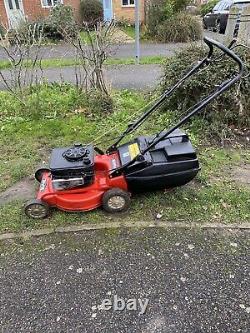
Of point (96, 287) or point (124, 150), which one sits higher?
point (124, 150)

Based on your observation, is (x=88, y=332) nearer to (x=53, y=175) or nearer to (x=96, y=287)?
(x=96, y=287)

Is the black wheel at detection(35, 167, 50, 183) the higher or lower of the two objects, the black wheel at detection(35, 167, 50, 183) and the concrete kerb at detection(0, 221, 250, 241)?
the higher

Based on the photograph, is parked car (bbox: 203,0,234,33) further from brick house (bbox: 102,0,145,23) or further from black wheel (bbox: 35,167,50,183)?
black wheel (bbox: 35,167,50,183)

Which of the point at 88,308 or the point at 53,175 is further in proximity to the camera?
the point at 53,175

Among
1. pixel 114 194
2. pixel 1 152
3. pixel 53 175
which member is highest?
pixel 53 175

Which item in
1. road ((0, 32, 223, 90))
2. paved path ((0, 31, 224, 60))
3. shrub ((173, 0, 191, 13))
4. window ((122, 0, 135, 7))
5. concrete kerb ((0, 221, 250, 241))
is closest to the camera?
concrete kerb ((0, 221, 250, 241))

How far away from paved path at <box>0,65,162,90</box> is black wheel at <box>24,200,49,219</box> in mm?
4576

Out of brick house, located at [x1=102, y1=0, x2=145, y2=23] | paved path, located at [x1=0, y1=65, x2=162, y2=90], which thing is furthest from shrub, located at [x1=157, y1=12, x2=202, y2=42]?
brick house, located at [x1=102, y1=0, x2=145, y2=23]

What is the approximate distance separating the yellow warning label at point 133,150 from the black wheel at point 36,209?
39.0 inches

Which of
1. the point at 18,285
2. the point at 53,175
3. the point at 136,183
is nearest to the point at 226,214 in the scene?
the point at 136,183

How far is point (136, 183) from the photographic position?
3.18m

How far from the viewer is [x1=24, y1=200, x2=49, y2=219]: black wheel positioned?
316cm

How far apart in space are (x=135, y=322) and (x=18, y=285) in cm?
100

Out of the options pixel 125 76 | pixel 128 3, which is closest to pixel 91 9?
pixel 128 3
